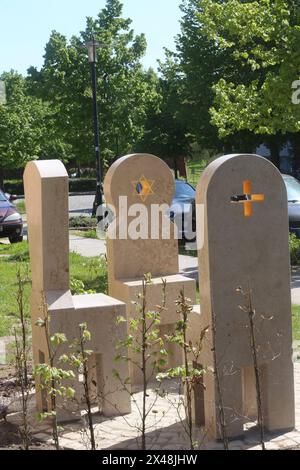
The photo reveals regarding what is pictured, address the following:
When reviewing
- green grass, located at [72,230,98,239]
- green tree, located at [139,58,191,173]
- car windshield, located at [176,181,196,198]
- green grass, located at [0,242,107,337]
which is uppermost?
green tree, located at [139,58,191,173]

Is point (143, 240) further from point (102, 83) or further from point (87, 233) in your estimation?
point (102, 83)

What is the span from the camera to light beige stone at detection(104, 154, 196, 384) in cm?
827

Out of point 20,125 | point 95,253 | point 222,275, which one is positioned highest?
point 20,125

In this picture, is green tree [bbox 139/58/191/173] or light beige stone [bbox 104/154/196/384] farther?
green tree [bbox 139/58/191/173]

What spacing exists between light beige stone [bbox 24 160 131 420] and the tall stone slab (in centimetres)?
104

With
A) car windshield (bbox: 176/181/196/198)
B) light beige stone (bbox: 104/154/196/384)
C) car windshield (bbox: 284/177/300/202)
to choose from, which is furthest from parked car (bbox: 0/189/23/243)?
light beige stone (bbox: 104/154/196/384)

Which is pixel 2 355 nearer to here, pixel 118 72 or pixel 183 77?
pixel 118 72

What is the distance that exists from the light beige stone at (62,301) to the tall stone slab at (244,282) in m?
1.04

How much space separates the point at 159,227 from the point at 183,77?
35155 mm

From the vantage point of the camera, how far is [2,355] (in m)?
9.11

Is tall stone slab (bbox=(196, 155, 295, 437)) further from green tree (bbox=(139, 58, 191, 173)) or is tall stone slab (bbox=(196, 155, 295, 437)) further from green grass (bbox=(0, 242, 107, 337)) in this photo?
green tree (bbox=(139, 58, 191, 173))

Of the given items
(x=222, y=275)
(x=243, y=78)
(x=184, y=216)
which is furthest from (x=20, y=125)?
(x=222, y=275)

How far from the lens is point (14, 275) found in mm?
15328

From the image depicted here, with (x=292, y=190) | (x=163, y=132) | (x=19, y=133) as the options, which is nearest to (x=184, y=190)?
(x=292, y=190)
